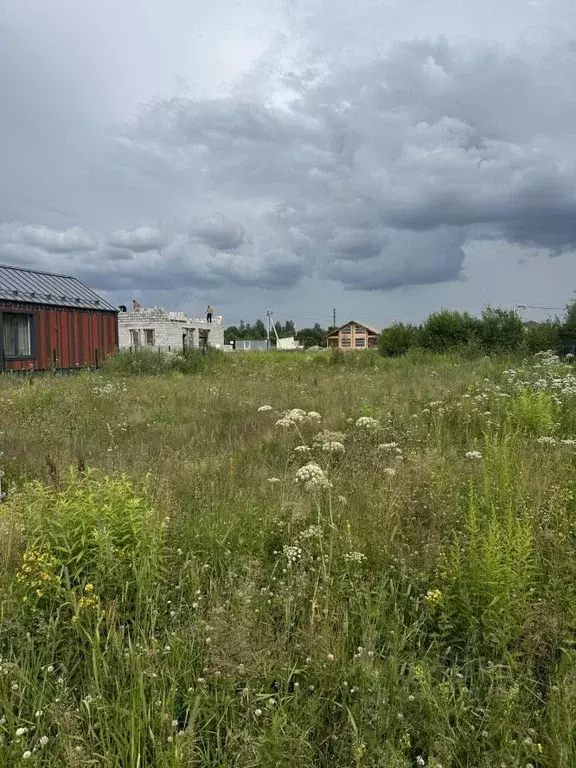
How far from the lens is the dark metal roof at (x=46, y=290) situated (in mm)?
19781

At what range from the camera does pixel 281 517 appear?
12.9 ft

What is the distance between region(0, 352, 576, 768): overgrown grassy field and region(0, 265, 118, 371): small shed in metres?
16.8

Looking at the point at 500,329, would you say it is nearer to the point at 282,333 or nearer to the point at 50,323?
the point at 50,323

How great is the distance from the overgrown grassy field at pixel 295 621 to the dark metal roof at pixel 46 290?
17.5m

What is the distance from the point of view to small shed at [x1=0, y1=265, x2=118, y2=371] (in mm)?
19359

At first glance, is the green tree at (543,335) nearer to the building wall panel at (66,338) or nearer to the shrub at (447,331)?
the shrub at (447,331)

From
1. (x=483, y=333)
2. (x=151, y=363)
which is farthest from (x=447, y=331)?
(x=151, y=363)

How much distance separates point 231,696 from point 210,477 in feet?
9.77

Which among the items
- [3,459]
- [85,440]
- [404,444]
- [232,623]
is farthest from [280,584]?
[85,440]

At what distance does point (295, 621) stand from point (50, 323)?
69.2ft

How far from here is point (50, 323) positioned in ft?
68.9

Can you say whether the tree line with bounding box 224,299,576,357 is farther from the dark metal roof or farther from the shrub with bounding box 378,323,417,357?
the dark metal roof

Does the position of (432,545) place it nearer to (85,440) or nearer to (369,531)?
(369,531)

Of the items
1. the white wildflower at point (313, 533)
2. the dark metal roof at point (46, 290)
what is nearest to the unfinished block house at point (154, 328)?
the dark metal roof at point (46, 290)
